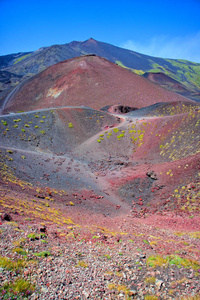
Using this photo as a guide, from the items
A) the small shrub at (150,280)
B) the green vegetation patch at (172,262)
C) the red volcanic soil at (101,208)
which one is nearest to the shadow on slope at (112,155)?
the red volcanic soil at (101,208)

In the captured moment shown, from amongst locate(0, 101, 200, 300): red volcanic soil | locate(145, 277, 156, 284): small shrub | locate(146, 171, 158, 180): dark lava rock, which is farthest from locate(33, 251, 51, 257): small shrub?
locate(146, 171, 158, 180): dark lava rock

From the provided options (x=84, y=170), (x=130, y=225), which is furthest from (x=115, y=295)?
(x=84, y=170)

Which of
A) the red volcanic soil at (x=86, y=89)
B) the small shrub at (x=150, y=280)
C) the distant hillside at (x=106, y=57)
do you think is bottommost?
the small shrub at (x=150, y=280)

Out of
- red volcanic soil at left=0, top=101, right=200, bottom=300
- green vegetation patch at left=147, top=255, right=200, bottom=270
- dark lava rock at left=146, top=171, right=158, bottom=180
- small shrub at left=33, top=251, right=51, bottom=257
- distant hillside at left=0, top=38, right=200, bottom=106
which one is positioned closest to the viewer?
red volcanic soil at left=0, top=101, right=200, bottom=300

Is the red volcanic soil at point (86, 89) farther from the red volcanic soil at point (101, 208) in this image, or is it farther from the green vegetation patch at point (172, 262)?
the green vegetation patch at point (172, 262)

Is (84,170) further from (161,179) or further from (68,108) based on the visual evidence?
(68,108)

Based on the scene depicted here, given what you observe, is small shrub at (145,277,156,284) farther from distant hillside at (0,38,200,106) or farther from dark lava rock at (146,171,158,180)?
distant hillside at (0,38,200,106)

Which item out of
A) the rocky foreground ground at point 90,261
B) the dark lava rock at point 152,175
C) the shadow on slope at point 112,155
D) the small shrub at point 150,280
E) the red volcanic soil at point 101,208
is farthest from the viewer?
the dark lava rock at point 152,175
